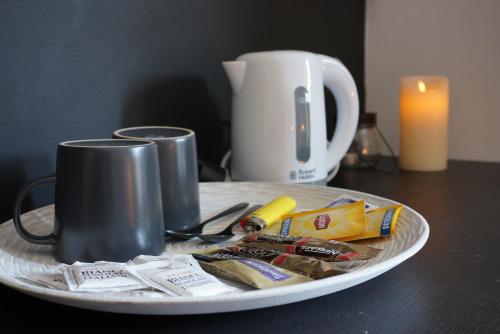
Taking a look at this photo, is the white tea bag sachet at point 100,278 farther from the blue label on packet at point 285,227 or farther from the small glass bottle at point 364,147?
the small glass bottle at point 364,147

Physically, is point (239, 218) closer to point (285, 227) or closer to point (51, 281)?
point (285, 227)

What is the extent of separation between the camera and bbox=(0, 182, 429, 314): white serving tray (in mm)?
424

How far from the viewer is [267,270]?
19.5 inches

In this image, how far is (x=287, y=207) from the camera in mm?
737

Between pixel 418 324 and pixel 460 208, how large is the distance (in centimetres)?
43

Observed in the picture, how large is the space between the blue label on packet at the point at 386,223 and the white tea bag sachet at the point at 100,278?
10.5 inches

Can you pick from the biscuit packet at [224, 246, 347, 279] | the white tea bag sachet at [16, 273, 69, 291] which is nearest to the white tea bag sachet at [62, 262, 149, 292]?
the white tea bag sachet at [16, 273, 69, 291]

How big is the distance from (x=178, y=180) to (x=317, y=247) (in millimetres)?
176

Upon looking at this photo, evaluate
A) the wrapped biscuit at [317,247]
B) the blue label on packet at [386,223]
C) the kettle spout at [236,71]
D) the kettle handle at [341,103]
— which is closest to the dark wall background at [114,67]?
the kettle spout at [236,71]

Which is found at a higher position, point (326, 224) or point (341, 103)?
point (341, 103)

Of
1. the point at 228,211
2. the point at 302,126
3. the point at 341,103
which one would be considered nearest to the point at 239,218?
the point at 228,211

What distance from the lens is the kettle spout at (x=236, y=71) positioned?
89 centimetres

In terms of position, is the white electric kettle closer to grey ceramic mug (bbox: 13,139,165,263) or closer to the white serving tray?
the white serving tray

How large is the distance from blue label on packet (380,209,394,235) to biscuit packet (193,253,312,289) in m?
0.15
